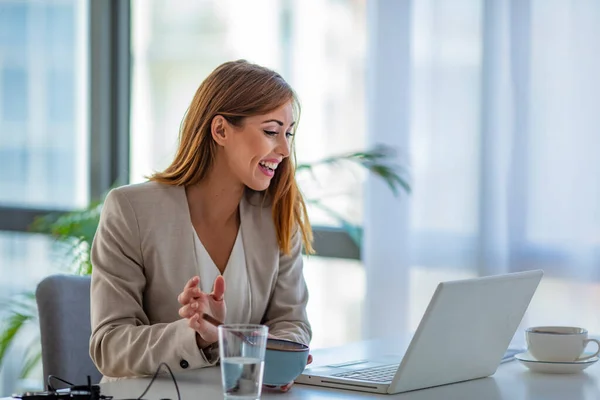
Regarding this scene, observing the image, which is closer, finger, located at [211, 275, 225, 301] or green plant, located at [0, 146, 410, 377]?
finger, located at [211, 275, 225, 301]

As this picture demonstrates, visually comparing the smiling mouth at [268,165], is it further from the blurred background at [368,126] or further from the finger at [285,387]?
the blurred background at [368,126]

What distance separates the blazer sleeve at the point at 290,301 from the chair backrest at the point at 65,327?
0.40 m

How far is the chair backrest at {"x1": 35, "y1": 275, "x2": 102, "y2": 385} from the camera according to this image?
203cm

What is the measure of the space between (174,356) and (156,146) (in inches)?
92.4

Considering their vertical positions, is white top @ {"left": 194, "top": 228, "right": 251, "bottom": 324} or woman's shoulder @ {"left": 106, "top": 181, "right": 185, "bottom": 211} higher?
woman's shoulder @ {"left": 106, "top": 181, "right": 185, "bottom": 211}

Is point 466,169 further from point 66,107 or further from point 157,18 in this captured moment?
point 66,107

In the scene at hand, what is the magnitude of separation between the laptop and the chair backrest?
58 cm

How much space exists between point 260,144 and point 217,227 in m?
0.22

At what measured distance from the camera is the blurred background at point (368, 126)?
9.18ft

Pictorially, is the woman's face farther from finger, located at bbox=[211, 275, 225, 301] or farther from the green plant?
the green plant

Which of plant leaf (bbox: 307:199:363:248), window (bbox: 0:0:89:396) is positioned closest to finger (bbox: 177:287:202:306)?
plant leaf (bbox: 307:199:363:248)

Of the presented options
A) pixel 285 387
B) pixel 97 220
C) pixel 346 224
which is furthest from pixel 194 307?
pixel 97 220

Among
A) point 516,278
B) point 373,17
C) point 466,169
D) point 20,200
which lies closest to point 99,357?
point 516,278

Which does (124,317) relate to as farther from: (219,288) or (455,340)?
(455,340)
